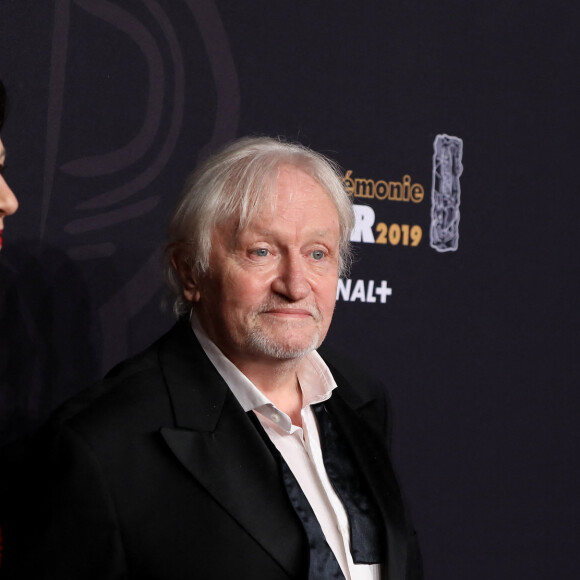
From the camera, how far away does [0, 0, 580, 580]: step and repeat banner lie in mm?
1946

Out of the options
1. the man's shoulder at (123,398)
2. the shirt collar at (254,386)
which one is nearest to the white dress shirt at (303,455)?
the shirt collar at (254,386)

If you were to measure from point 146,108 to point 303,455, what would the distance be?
0.85m

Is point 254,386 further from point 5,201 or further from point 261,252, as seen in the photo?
point 5,201

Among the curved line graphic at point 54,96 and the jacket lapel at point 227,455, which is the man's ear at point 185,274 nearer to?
the jacket lapel at point 227,455

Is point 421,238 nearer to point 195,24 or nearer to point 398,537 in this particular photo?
point 195,24

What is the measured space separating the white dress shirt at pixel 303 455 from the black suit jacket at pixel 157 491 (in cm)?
4

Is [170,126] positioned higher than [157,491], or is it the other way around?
[170,126]

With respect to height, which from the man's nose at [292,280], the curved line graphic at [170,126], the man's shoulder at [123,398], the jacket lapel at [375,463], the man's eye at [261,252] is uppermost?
the curved line graphic at [170,126]

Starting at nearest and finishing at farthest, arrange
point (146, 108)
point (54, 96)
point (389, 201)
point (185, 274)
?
point (185, 274)
point (54, 96)
point (146, 108)
point (389, 201)

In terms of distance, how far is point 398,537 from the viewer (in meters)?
1.71

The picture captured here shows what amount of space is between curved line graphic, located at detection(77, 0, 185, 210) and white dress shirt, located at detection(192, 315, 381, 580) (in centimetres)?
43

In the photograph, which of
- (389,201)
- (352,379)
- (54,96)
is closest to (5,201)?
(54,96)

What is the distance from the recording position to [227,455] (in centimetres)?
156

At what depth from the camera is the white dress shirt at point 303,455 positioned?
163 cm
